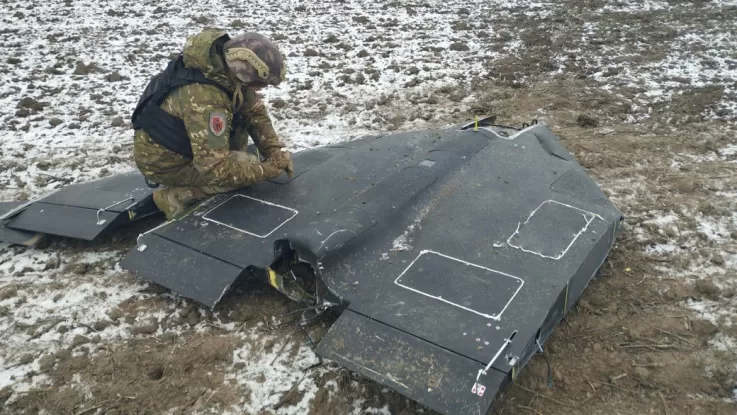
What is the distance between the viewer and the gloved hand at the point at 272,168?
12.8ft

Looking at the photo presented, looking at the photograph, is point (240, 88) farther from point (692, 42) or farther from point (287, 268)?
point (692, 42)

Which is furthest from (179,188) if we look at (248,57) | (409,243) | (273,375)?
(409,243)

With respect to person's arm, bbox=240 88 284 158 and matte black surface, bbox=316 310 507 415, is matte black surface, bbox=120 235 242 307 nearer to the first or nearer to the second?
matte black surface, bbox=316 310 507 415

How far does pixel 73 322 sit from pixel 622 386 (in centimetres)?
308

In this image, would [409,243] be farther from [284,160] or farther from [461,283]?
[284,160]

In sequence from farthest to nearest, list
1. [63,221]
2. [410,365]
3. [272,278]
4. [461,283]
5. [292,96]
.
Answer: [292,96] → [63,221] → [272,278] → [461,283] → [410,365]

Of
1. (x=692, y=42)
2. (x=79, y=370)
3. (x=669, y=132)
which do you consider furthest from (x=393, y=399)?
(x=692, y=42)

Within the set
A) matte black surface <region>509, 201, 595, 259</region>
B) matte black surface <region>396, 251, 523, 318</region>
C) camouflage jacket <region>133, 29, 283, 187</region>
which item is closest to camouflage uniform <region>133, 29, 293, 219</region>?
camouflage jacket <region>133, 29, 283, 187</region>

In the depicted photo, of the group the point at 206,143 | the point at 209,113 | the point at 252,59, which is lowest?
the point at 206,143

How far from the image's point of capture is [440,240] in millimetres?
3312

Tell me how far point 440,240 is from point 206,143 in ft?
5.23

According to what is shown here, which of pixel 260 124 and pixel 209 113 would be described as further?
pixel 260 124

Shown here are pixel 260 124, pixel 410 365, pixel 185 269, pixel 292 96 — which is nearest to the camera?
pixel 410 365

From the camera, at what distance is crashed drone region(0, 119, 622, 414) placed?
2680mm
